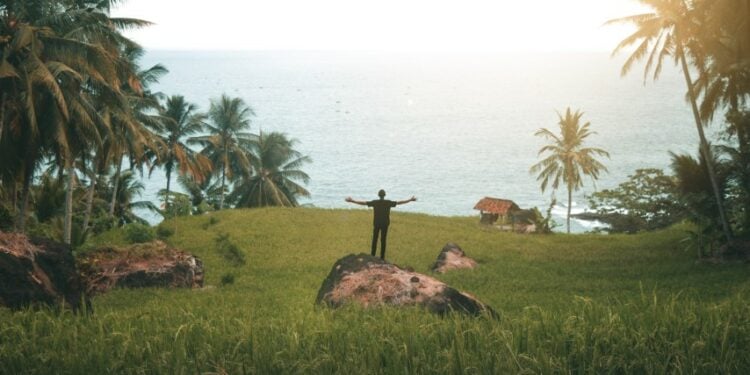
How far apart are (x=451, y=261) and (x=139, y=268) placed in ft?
40.0

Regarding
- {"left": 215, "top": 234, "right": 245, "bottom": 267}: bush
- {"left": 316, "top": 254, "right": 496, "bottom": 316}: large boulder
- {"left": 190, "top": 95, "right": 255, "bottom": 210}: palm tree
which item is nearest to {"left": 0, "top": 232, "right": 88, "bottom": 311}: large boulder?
{"left": 316, "top": 254, "right": 496, "bottom": 316}: large boulder

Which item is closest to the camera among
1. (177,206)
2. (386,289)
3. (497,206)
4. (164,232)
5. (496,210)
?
(386,289)

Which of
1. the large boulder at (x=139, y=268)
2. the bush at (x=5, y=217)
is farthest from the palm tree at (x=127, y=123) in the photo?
the large boulder at (x=139, y=268)

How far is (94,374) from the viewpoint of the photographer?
7.94m

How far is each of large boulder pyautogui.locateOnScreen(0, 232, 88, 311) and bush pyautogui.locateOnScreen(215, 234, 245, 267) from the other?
13.6 m

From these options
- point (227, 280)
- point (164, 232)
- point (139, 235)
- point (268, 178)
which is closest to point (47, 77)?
point (227, 280)

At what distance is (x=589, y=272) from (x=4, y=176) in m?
23.7

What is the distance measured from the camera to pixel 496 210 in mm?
49750

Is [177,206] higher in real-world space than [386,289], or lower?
higher

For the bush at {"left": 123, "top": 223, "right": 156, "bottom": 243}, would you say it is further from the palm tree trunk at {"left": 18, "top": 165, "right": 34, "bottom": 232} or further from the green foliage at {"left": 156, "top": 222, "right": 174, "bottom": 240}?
the palm tree trunk at {"left": 18, "top": 165, "right": 34, "bottom": 232}

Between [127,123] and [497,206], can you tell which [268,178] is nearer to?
[497,206]

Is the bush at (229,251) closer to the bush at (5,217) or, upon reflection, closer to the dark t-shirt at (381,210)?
the dark t-shirt at (381,210)

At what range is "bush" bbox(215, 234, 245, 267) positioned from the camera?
94.1ft

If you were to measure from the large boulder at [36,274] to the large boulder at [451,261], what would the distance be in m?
15.1
